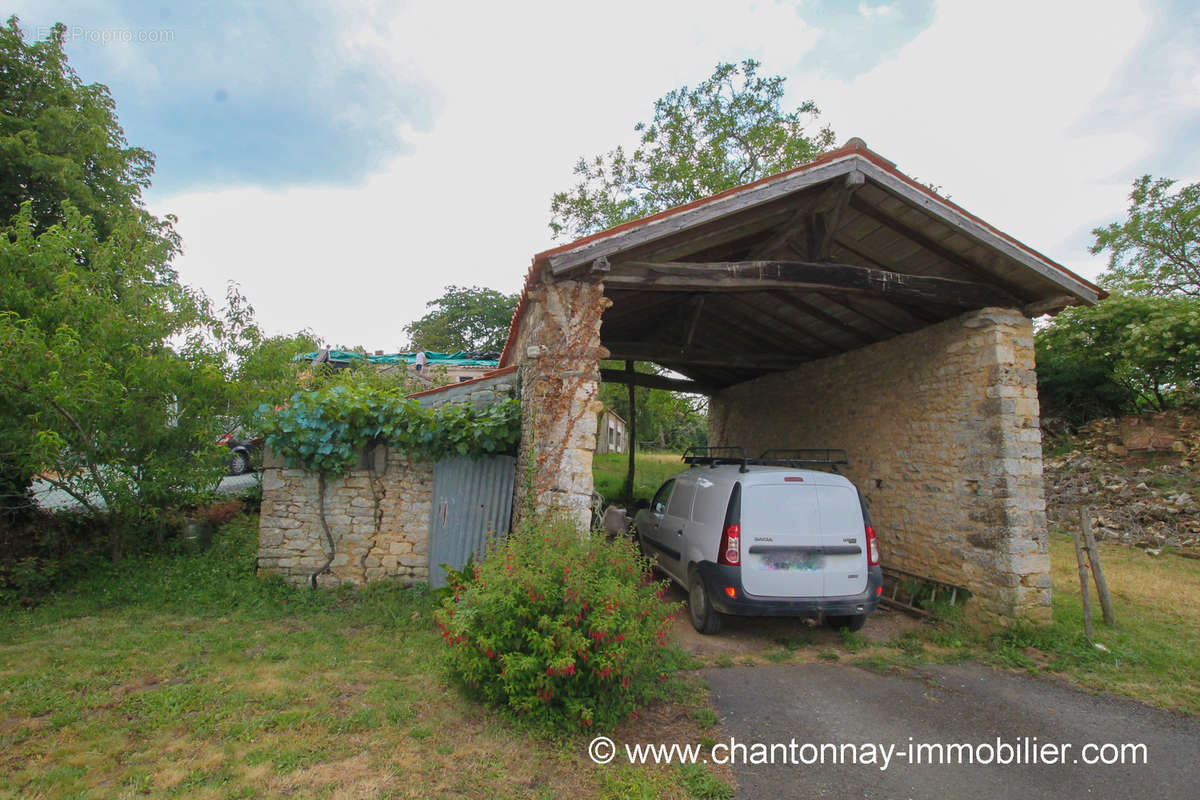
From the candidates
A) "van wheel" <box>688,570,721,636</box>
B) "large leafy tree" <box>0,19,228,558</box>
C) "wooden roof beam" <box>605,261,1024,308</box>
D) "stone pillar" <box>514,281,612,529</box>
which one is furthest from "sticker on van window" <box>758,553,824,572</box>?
"large leafy tree" <box>0,19,228,558</box>

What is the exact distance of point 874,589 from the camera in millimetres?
5363

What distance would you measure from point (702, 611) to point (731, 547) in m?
0.83

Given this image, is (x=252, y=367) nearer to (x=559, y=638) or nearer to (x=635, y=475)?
(x=559, y=638)

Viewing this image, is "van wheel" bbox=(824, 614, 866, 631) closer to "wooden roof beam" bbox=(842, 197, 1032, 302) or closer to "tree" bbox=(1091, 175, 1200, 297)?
"wooden roof beam" bbox=(842, 197, 1032, 302)

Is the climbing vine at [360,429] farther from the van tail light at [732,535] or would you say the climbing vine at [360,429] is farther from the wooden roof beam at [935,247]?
the wooden roof beam at [935,247]

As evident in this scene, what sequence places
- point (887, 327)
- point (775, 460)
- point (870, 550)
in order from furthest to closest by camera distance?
point (887, 327) < point (775, 460) < point (870, 550)

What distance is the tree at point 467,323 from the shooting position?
1329 inches

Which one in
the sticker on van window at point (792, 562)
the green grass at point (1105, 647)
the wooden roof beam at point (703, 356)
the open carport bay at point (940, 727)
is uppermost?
the wooden roof beam at point (703, 356)

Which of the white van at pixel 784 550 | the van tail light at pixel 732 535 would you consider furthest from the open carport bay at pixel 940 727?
the van tail light at pixel 732 535

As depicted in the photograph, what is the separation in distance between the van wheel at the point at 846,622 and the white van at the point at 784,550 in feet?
0.06

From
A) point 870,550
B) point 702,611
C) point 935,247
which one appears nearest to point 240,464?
point 702,611

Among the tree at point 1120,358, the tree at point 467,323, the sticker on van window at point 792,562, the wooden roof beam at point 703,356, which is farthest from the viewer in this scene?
the tree at point 467,323

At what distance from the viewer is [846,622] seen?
19.4 ft

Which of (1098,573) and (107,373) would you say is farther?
(1098,573)
